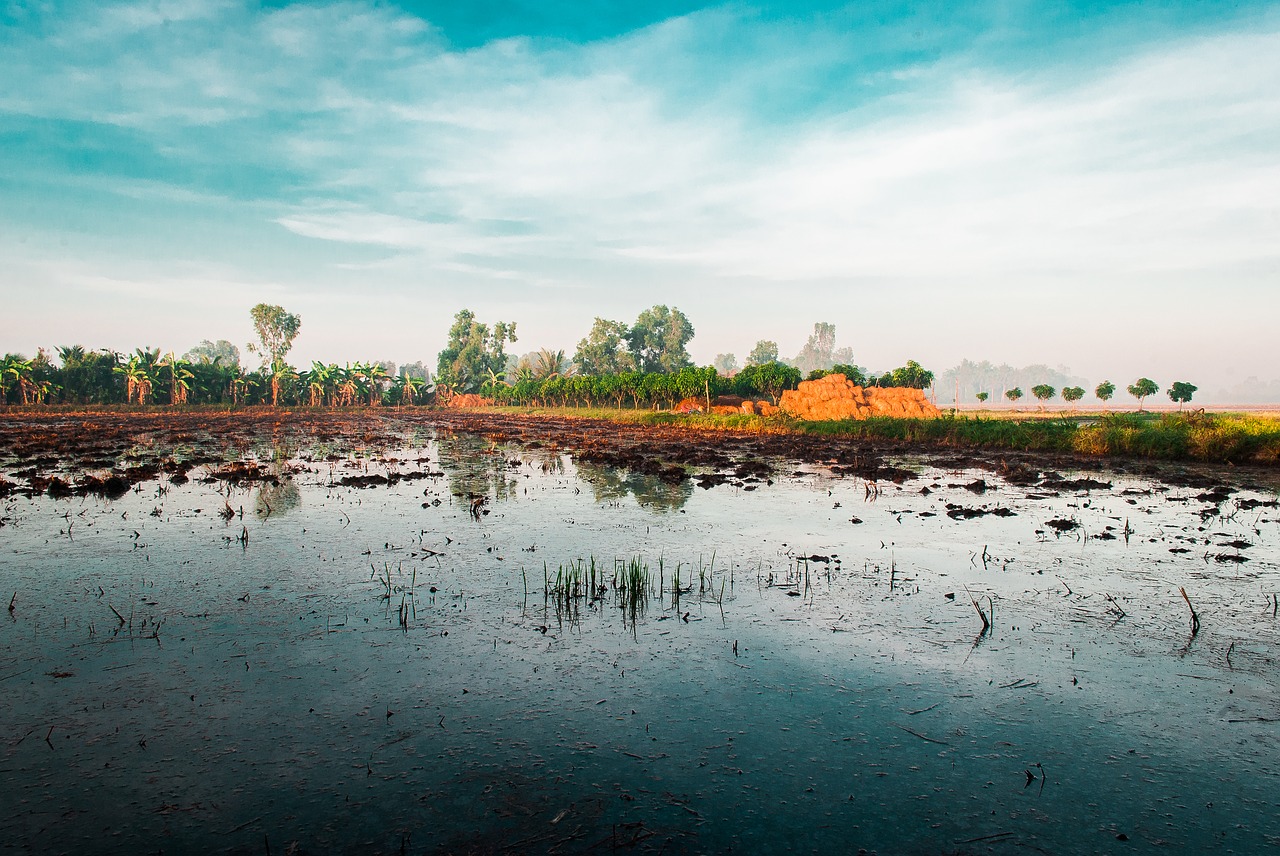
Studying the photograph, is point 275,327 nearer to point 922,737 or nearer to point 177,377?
point 177,377

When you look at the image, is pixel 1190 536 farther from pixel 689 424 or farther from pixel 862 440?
pixel 689 424

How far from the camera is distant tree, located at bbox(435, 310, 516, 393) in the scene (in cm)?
12319

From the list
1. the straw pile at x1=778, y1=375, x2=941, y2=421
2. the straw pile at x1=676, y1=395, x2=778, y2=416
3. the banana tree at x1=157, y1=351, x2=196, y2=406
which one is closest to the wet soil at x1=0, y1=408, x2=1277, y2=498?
the straw pile at x1=778, y1=375, x2=941, y2=421

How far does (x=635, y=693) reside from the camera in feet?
18.6

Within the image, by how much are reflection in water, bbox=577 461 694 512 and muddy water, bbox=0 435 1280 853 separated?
12.8 ft

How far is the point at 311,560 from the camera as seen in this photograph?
9.83 metres

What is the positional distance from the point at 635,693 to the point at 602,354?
125853 millimetres

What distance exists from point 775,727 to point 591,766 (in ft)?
4.76

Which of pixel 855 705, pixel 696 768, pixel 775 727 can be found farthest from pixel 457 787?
pixel 855 705

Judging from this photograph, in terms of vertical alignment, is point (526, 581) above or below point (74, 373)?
below

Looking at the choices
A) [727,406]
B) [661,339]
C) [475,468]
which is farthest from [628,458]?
[661,339]

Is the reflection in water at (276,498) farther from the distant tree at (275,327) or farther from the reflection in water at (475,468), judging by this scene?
the distant tree at (275,327)

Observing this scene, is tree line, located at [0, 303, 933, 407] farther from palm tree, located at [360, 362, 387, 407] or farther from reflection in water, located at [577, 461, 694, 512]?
reflection in water, located at [577, 461, 694, 512]

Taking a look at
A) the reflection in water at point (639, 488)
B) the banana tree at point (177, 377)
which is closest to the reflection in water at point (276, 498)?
the reflection in water at point (639, 488)
